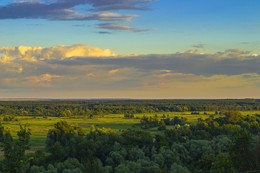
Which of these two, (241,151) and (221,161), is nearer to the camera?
(221,161)

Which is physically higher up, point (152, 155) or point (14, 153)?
point (14, 153)

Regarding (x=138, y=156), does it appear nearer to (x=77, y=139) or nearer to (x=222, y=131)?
(x=77, y=139)

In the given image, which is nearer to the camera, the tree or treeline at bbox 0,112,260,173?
the tree

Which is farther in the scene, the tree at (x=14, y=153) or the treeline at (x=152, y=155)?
the treeline at (x=152, y=155)

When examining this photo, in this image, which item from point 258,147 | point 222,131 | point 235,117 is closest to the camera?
point 258,147

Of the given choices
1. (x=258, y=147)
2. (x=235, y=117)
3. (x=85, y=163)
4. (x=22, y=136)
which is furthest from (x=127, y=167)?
(x=235, y=117)

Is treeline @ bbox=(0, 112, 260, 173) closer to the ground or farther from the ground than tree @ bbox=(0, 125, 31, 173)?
closer to the ground

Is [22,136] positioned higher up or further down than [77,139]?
higher up

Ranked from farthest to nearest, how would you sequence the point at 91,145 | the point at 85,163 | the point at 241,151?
the point at 91,145
the point at 85,163
the point at 241,151

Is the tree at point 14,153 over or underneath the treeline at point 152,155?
over

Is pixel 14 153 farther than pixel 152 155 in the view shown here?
No

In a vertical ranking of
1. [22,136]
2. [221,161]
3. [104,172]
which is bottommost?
[104,172]
